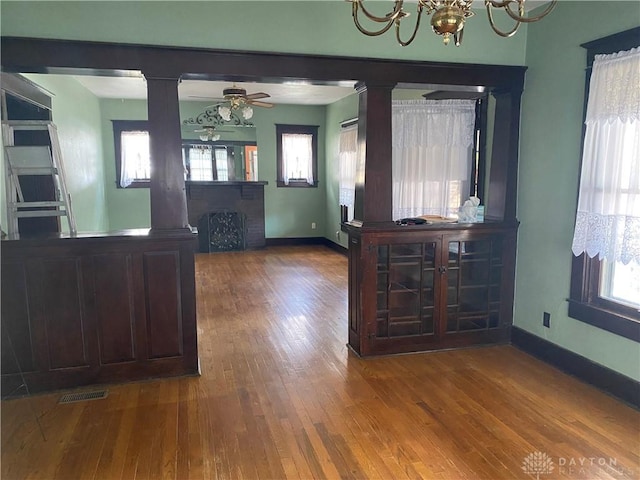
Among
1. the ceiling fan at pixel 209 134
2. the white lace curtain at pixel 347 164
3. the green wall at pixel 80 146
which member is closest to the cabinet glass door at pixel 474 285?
the white lace curtain at pixel 347 164

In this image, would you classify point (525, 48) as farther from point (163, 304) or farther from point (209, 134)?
point (209, 134)

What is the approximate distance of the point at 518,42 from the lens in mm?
3535

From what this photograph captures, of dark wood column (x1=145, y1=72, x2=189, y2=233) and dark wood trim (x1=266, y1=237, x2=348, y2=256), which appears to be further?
dark wood trim (x1=266, y1=237, x2=348, y2=256)

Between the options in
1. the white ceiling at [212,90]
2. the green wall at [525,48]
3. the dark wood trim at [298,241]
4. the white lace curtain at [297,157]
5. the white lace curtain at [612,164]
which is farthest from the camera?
the dark wood trim at [298,241]

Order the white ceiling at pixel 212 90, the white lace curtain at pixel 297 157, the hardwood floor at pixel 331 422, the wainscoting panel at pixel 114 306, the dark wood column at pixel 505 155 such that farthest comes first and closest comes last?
the white lace curtain at pixel 297 157, the white ceiling at pixel 212 90, the dark wood column at pixel 505 155, the wainscoting panel at pixel 114 306, the hardwood floor at pixel 331 422

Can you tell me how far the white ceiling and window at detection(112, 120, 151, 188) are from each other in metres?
0.52

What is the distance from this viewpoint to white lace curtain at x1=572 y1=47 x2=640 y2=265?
259cm

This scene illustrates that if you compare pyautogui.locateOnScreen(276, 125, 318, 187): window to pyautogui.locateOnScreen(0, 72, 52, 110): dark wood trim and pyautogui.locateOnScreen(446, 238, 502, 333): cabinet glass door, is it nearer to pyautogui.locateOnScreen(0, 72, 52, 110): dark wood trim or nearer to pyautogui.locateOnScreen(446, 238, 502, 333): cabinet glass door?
pyautogui.locateOnScreen(0, 72, 52, 110): dark wood trim

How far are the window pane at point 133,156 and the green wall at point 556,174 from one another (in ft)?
21.2

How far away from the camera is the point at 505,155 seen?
3.63 meters

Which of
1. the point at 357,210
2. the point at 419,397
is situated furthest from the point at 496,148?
the point at 419,397

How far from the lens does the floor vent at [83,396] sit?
9.29 feet

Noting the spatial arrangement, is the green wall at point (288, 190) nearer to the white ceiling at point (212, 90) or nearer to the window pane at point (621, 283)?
the white ceiling at point (212, 90)

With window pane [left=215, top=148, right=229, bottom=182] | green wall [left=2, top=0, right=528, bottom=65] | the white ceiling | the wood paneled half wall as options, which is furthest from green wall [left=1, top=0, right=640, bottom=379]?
window pane [left=215, top=148, right=229, bottom=182]
